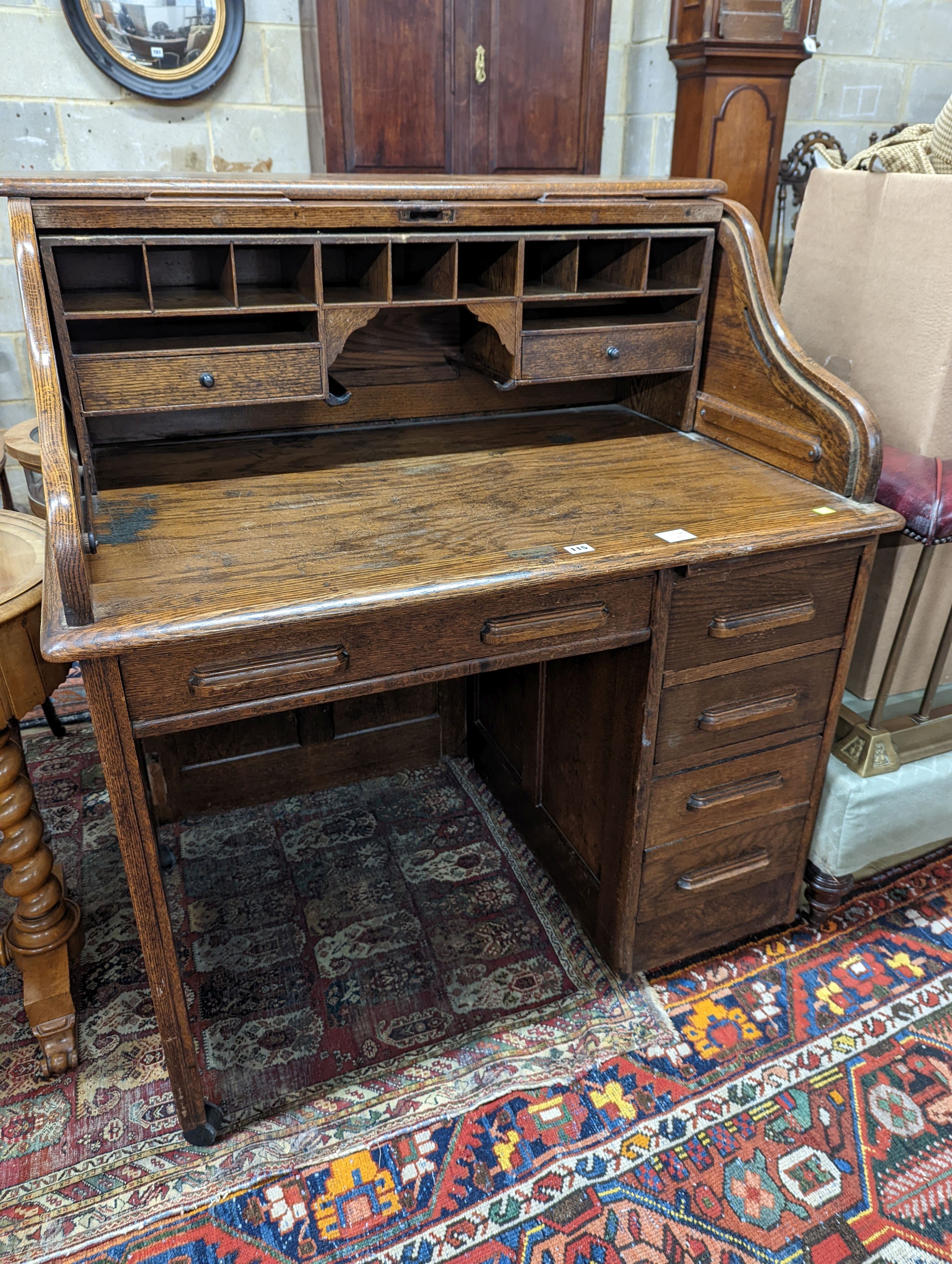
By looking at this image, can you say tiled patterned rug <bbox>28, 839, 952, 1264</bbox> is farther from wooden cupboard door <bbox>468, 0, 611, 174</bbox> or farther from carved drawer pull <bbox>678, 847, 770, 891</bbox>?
wooden cupboard door <bbox>468, 0, 611, 174</bbox>

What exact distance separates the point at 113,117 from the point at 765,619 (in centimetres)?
277

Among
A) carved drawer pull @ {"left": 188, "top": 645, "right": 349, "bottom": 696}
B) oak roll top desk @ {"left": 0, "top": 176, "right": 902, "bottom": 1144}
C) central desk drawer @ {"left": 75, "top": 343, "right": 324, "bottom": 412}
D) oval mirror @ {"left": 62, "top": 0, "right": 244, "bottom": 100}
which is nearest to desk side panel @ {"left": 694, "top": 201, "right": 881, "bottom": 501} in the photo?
oak roll top desk @ {"left": 0, "top": 176, "right": 902, "bottom": 1144}

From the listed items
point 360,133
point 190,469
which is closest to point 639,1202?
point 190,469

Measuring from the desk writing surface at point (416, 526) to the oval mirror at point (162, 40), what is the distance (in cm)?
198

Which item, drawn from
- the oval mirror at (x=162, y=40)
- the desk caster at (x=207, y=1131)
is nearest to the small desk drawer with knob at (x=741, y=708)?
the desk caster at (x=207, y=1131)

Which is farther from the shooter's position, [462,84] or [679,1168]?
[462,84]

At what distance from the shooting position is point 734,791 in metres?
1.63

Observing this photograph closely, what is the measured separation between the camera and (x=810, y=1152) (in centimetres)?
144

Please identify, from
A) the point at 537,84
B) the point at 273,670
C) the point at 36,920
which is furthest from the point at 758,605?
the point at 537,84

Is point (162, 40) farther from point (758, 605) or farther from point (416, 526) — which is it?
point (758, 605)

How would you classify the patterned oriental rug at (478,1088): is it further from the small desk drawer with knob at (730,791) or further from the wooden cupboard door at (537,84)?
the wooden cupboard door at (537,84)

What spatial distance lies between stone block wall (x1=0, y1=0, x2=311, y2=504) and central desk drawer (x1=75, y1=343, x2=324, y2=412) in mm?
1752

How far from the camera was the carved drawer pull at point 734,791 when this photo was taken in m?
1.59

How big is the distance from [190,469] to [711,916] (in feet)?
4.33
